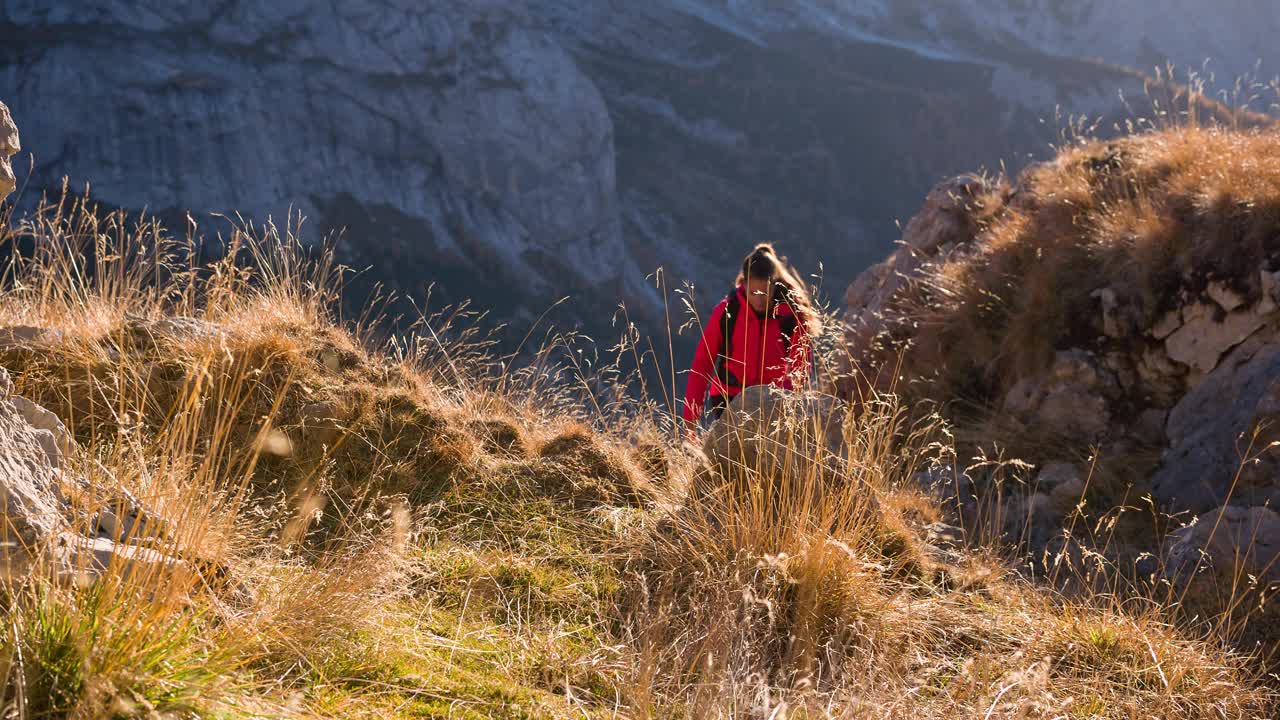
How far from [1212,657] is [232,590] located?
9.01 ft

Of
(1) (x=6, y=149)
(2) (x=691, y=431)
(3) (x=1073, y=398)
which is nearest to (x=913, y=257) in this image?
(3) (x=1073, y=398)

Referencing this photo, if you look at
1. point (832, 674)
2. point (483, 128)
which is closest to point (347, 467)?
point (832, 674)

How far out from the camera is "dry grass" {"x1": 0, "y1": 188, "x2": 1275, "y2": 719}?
5.76 ft

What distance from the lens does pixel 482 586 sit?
8.98 feet

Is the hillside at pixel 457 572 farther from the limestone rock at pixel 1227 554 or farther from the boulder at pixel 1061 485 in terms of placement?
the boulder at pixel 1061 485

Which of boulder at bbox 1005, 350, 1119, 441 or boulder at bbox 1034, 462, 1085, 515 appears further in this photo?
boulder at bbox 1005, 350, 1119, 441

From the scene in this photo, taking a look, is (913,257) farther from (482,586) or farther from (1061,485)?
(482,586)

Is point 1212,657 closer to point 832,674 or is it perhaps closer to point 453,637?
point 832,674

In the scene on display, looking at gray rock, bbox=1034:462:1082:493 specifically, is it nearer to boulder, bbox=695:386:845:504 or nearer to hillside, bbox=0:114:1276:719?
hillside, bbox=0:114:1276:719

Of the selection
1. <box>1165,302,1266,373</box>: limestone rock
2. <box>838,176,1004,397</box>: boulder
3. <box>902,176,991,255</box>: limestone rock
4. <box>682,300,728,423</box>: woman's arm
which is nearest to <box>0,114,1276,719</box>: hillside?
<box>682,300,728,423</box>: woman's arm

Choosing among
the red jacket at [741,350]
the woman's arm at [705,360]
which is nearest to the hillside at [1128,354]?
the red jacket at [741,350]

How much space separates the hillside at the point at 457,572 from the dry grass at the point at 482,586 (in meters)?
0.01

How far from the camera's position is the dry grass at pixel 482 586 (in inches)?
69.1

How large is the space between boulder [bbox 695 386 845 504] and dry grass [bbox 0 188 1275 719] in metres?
0.07
